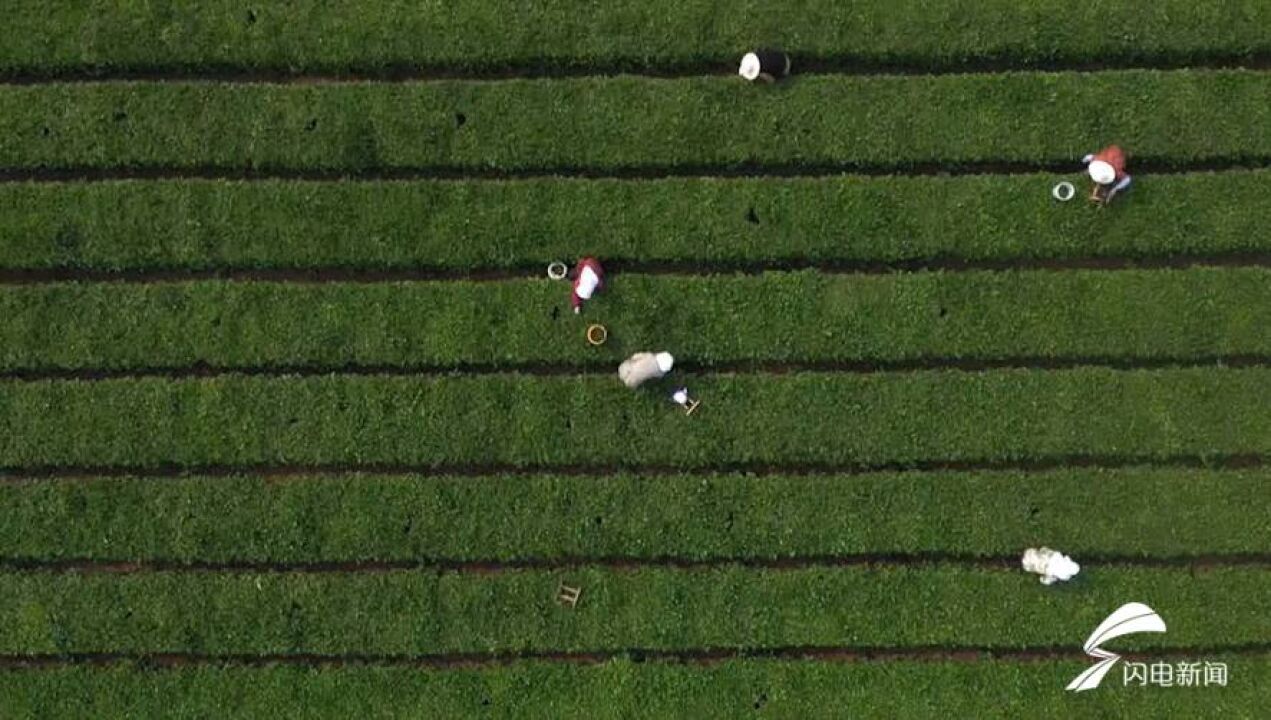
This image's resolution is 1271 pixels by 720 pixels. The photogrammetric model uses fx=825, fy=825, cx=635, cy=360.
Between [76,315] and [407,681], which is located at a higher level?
[76,315]

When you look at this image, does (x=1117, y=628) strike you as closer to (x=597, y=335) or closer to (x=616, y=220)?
(x=597, y=335)

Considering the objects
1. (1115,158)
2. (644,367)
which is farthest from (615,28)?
(1115,158)

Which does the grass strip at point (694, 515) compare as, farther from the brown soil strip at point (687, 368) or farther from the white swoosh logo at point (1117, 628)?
the brown soil strip at point (687, 368)

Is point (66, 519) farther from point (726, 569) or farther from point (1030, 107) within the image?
point (1030, 107)

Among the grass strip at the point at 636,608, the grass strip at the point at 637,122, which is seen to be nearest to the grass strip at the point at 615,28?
the grass strip at the point at 637,122

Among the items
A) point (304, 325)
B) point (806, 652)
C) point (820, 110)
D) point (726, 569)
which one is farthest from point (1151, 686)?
point (304, 325)

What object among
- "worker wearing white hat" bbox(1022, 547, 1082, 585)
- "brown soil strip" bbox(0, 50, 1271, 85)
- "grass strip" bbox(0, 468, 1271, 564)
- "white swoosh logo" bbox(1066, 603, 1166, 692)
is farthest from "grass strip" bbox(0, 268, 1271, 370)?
"white swoosh logo" bbox(1066, 603, 1166, 692)

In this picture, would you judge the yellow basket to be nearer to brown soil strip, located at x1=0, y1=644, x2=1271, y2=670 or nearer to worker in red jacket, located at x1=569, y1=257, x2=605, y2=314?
worker in red jacket, located at x1=569, y1=257, x2=605, y2=314
